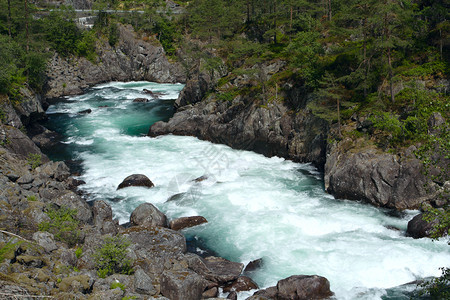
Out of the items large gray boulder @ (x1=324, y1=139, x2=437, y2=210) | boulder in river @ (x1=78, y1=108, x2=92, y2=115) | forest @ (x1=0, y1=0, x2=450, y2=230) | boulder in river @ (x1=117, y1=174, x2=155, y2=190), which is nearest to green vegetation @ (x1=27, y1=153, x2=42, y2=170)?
boulder in river @ (x1=117, y1=174, x2=155, y2=190)

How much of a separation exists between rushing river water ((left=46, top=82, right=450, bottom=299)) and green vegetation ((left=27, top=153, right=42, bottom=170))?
13.1 feet

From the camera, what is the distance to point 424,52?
108ft

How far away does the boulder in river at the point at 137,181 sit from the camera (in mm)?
30562

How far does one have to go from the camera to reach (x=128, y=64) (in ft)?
256

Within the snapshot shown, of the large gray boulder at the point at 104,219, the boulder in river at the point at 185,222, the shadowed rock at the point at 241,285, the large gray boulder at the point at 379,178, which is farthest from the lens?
the large gray boulder at the point at 379,178

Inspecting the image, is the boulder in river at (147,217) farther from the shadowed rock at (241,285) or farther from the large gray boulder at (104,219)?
the shadowed rock at (241,285)

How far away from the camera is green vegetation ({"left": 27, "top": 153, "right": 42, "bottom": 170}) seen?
3070 centimetres

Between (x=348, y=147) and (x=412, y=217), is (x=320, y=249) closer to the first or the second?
(x=412, y=217)

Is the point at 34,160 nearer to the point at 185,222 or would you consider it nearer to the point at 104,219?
the point at 104,219

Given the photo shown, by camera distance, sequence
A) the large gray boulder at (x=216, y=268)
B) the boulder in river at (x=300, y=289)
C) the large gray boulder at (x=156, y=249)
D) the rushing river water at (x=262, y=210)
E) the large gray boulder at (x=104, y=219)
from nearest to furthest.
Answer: the boulder in river at (x=300, y=289) → the large gray boulder at (x=156, y=249) → the large gray boulder at (x=216, y=268) → the rushing river water at (x=262, y=210) → the large gray boulder at (x=104, y=219)

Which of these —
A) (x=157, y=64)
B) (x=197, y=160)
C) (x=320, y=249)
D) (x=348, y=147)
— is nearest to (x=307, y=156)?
(x=348, y=147)

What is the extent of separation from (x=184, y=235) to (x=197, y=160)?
13.7 meters

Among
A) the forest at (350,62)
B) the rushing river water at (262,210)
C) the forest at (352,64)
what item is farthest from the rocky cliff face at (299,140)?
the rushing river water at (262,210)

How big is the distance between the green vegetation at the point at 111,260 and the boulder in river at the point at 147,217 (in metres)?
6.17
